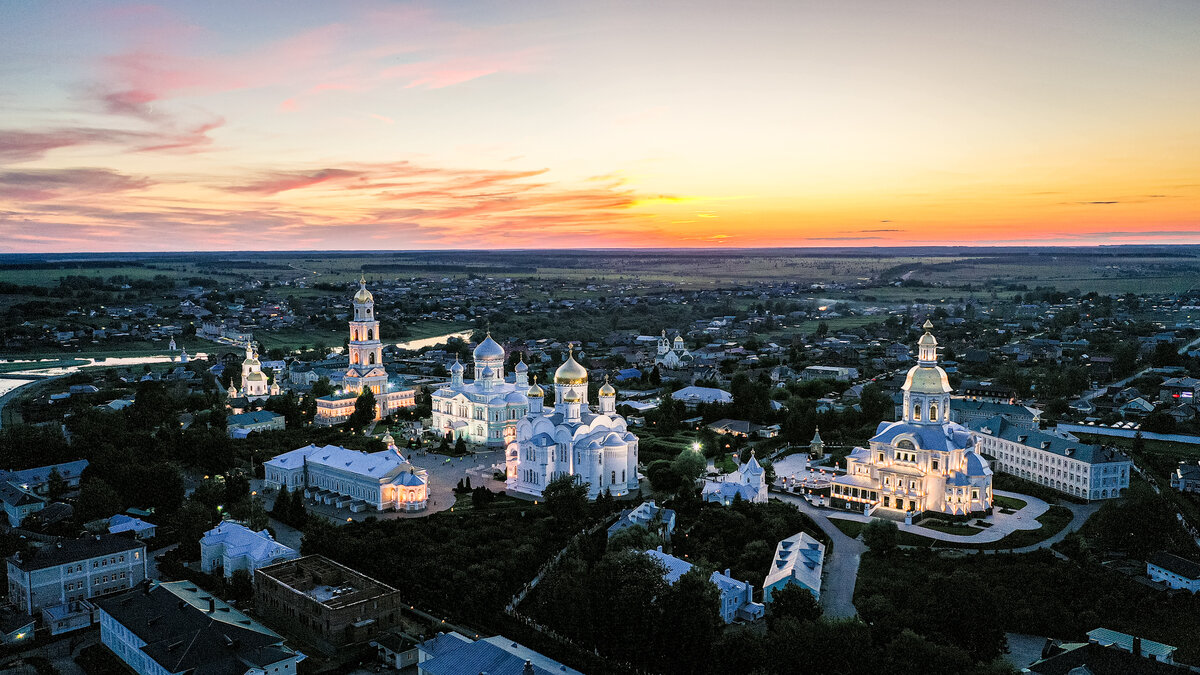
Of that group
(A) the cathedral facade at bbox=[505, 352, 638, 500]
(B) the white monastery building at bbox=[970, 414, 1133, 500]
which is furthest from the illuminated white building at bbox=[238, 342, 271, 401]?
(B) the white monastery building at bbox=[970, 414, 1133, 500]

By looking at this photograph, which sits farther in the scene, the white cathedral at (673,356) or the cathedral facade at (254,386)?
the white cathedral at (673,356)

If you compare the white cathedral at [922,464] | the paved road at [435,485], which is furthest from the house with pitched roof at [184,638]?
the white cathedral at [922,464]

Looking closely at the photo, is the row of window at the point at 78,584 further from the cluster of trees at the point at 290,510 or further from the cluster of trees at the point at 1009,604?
the cluster of trees at the point at 1009,604

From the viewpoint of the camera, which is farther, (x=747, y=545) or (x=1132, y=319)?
(x=1132, y=319)

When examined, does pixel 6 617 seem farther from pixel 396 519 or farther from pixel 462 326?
pixel 462 326

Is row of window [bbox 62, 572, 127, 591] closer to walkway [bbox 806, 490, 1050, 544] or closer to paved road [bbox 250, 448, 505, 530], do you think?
paved road [bbox 250, 448, 505, 530]

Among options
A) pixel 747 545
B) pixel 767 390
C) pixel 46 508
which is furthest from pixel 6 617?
pixel 767 390

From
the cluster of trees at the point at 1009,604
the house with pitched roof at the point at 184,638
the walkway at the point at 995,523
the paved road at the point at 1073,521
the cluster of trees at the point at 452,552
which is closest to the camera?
the house with pitched roof at the point at 184,638
